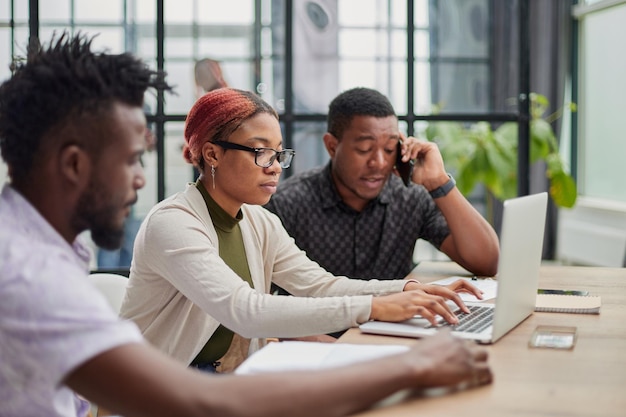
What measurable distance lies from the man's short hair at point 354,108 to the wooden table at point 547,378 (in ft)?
3.24

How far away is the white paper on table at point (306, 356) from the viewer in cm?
130

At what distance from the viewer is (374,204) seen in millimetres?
2857

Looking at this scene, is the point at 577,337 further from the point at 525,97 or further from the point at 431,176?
the point at 525,97

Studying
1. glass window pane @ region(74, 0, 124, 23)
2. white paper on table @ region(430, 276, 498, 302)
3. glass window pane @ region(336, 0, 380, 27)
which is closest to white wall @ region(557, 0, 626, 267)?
glass window pane @ region(336, 0, 380, 27)

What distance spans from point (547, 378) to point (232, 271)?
2.39 feet

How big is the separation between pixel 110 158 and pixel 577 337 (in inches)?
40.5

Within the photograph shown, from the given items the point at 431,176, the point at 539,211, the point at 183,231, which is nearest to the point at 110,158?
the point at 183,231

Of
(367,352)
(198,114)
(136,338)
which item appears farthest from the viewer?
(198,114)

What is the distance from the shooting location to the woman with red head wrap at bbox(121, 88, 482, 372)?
1.77 metres

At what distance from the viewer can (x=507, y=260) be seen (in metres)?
1.59

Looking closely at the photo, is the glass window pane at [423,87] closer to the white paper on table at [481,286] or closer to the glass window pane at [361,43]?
the glass window pane at [361,43]

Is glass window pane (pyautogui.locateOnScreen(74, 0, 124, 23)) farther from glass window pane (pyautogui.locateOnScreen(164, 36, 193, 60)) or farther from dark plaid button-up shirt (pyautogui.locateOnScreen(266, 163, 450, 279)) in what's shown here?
dark plaid button-up shirt (pyautogui.locateOnScreen(266, 163, 450, 279))

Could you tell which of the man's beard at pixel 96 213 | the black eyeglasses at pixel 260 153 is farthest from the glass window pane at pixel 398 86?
the man's beard at pixel 96 213

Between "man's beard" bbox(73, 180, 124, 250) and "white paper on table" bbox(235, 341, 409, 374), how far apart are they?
30 cm
